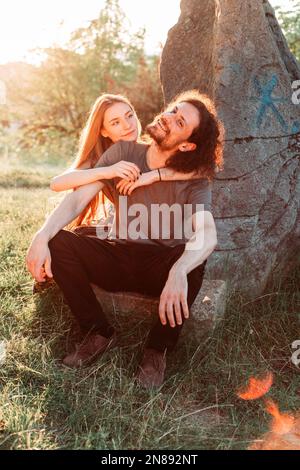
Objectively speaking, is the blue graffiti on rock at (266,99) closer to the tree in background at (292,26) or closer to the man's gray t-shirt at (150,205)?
the man's gray t-shirt at (150,205)

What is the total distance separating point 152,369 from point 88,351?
0.43 m

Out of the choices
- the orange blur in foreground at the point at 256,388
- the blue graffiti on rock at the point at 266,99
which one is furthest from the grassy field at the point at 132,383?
the blue graffiti on rock at the point at 266,99

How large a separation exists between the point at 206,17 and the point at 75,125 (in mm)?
9839

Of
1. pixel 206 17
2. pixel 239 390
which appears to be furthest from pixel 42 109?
pixel 239 390

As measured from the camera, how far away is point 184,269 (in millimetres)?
3055

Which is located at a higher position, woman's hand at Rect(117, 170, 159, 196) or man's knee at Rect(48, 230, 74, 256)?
woman's hand at Rect(117, 170, 159, 196)

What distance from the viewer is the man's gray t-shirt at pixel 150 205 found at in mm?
3473

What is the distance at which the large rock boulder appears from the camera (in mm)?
4309

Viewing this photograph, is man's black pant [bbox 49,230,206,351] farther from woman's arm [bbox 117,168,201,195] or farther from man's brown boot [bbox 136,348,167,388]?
woman's arm [bbox 117,168,201,195]

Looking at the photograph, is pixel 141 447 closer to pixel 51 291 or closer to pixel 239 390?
pixel 239 390

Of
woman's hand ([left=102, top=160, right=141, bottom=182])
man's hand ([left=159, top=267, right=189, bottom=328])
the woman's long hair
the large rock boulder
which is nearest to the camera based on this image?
man's hand ([left=159, top=267, right=189, bottom=328])

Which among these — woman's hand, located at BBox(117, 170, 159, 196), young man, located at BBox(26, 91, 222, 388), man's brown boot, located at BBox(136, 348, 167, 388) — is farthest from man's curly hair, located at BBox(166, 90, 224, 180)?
man's brown boot, located at BBox(136, 348, 167, 388)

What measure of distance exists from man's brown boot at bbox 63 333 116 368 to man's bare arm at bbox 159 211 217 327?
→ 0.45 metres

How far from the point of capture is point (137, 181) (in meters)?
3.44
